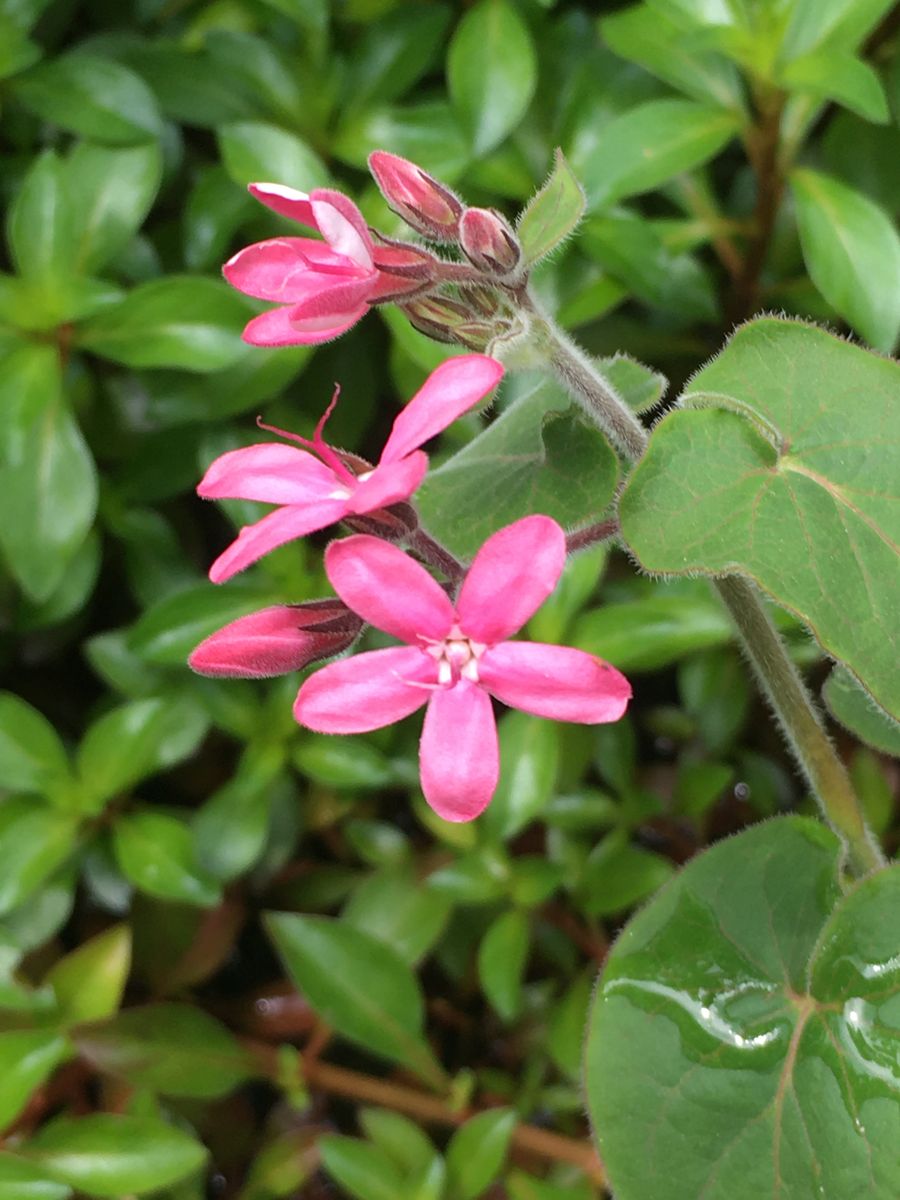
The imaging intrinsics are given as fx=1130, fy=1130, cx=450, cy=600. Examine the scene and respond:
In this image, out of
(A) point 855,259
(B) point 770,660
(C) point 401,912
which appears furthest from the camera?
(C) point 401,912

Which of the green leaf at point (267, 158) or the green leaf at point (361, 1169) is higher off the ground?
the green leaf at point (267, 158)

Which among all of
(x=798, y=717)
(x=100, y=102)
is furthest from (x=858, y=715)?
(x=100, y=102)

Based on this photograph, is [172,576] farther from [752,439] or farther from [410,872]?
[752,439]

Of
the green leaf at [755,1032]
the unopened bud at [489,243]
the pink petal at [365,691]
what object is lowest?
the green leaf at [755,1032]

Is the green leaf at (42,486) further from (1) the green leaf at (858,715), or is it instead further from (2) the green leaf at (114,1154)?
(1) the green leaf at (858,715)

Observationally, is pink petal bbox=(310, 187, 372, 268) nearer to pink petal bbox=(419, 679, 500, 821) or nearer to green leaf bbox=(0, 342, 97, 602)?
pink petal bbox=(419, 679, 500, 821)

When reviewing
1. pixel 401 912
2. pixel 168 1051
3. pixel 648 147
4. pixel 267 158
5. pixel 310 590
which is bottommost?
pixel 168 1051

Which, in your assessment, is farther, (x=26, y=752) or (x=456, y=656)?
(x=26, y=752)

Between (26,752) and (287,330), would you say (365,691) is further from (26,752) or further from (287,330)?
(26,752)

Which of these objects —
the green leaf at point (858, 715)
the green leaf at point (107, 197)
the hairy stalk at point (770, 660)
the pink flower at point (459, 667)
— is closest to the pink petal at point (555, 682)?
the pink flower at point (459, 667)
